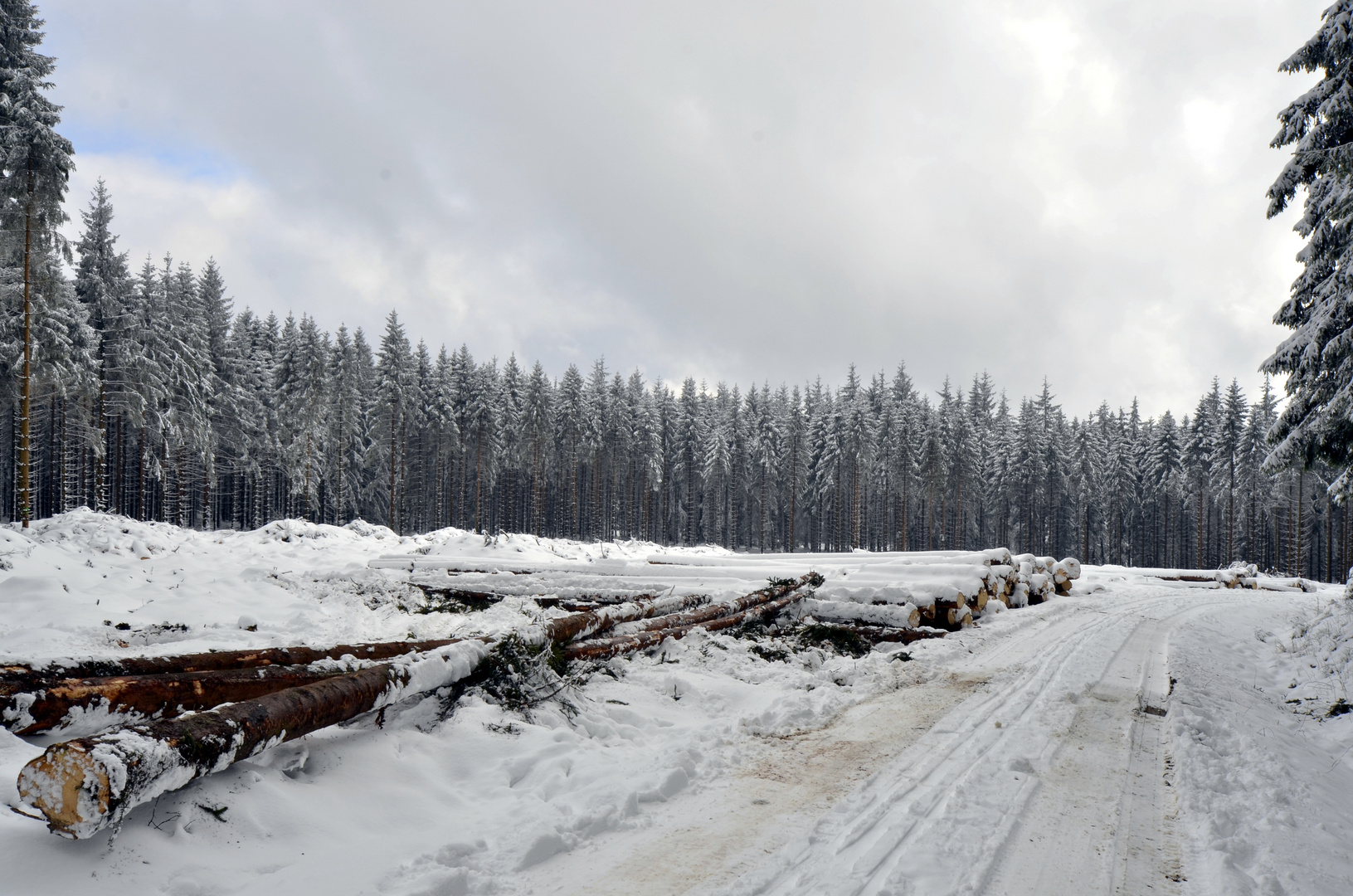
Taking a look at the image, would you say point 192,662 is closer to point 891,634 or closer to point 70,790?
point 70,790

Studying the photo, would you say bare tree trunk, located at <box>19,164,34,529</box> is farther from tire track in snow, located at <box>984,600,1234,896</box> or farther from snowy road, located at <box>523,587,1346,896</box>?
tire track in snow, located at <box>984,600,1234,896</box>

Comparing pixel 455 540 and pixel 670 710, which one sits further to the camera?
pixel 455 540

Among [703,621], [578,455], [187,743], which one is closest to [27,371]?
[703,621]

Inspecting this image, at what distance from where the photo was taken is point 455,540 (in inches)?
768

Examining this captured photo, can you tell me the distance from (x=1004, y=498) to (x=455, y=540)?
56484 mm

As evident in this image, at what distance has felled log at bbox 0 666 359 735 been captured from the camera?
375 cm

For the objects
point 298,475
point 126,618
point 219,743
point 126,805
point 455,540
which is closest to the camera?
point 126,805

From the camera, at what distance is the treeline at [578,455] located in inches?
1268

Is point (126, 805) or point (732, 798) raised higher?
point (126, 805)

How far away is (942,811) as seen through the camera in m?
4.01

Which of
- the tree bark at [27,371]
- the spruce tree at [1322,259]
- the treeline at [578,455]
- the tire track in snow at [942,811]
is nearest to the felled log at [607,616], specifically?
the tire track in snow at [942,811]

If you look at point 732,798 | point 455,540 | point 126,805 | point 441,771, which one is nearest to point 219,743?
point 126,805

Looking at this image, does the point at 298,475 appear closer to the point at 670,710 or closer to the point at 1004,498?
the point at 670,710

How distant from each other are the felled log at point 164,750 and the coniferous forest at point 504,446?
20.3m
